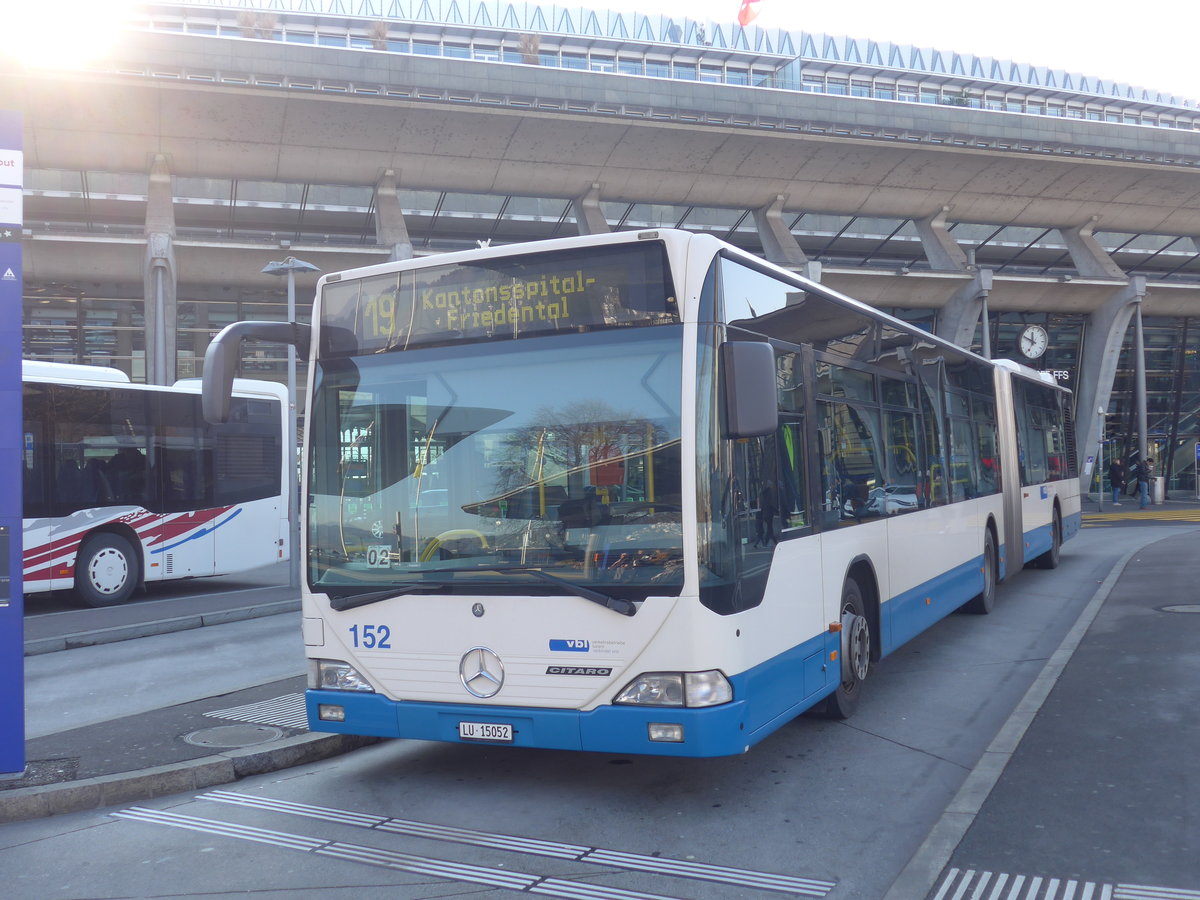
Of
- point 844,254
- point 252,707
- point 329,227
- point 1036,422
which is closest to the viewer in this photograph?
point 252,707

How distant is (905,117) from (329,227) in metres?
17.5

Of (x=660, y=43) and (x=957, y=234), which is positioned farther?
(x=660, y=43)

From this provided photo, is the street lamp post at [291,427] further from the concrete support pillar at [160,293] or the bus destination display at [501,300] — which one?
the bus destination display at [501,300]

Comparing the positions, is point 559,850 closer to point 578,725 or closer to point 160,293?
point 578,725

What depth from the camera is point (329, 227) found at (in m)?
32.7

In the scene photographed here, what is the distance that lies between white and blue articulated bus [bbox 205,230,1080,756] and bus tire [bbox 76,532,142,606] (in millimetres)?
10105

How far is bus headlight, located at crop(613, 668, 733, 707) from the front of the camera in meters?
5.30

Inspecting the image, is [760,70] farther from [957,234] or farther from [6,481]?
[6,481]

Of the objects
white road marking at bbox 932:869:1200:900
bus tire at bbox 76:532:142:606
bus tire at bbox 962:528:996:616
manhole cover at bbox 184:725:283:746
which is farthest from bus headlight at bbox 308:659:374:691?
bus tire at bbox 76:532:142:606

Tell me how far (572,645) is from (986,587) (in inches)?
321

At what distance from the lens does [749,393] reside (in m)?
5.32

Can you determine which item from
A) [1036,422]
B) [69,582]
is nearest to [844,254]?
[1036,422]

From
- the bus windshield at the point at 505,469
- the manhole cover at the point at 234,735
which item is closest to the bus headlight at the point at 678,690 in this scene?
the bus windshield at the point at 505,469

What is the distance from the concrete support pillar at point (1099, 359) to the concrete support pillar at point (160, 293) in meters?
32.2
